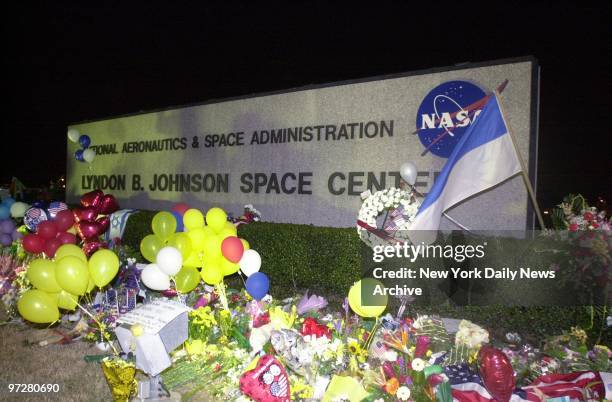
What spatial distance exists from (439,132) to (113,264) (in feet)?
13.0

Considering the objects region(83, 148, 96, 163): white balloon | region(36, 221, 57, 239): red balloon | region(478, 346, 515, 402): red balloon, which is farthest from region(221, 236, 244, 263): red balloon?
region(83, 148, 96, 163): white balloon

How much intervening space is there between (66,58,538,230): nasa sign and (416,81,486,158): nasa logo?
0.01 meters

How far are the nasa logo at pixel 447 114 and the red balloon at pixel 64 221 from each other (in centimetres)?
461

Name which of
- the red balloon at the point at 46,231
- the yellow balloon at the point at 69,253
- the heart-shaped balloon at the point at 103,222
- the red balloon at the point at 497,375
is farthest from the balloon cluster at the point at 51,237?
the red balloon at the point at 497,375

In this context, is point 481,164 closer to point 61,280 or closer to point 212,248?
point 212,248

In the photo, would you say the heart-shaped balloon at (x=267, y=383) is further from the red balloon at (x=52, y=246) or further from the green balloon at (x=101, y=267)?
the red balloon at (x=52, y=246)

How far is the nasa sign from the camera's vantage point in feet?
17.3

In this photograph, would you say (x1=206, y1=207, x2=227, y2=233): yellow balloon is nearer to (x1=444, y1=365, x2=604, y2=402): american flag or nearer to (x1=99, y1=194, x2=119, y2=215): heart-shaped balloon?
(x1=99, y1=194, x2=119, y2=215): heart-shaped balloon

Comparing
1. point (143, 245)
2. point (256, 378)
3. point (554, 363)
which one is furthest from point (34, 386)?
point (554, 363)

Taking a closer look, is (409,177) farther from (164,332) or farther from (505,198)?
(164,332)

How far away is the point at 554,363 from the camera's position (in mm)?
3232

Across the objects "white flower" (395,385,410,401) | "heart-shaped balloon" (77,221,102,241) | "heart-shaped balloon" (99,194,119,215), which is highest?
"heart-shaped balloon" (99,194,119,215)

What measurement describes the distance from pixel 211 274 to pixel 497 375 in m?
2.70

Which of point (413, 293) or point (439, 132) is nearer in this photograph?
point (413, 293)
